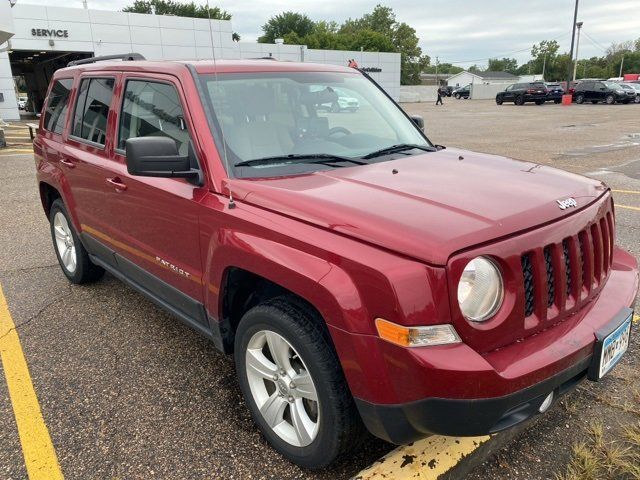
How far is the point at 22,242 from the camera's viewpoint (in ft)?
20.4

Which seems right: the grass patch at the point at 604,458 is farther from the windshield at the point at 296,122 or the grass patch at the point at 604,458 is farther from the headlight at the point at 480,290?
the windshield at the point at 296,122

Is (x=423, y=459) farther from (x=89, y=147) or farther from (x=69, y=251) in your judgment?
(x=69, y=251)

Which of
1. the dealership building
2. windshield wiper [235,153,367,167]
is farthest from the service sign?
windshield wiper [235,153,367,167]

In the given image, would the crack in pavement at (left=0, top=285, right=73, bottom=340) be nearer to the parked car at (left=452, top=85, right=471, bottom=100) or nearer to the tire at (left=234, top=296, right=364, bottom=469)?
the tire at (left=234, top=296, right=364, bottom=469)

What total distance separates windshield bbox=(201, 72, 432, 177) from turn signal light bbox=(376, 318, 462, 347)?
44.6 inches

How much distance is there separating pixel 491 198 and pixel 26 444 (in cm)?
260

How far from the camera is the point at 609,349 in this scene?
2.21 meters

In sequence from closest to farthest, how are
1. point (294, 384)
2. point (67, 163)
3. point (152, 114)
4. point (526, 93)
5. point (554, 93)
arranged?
point (294, 384), point (152, 114), point (67, 163), point (554, 93), point (526, 93)

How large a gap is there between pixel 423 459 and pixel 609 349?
933 millimetres

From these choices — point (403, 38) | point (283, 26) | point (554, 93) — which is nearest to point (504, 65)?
point (403, 38)

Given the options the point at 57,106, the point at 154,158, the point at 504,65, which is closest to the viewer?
the point at 154,158

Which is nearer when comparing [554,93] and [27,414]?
[27,414]

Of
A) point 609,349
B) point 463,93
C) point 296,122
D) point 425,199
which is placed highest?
point 296,122

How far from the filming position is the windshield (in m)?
2.75
